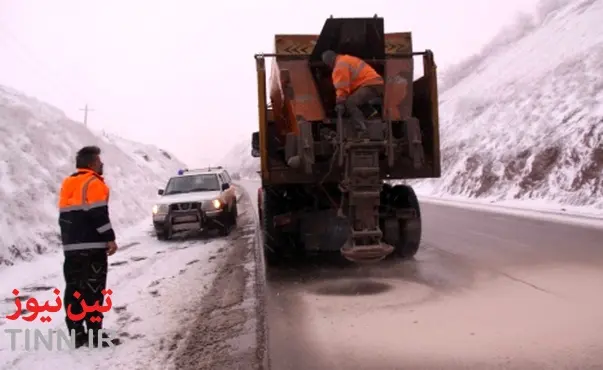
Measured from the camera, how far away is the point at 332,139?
6277mm

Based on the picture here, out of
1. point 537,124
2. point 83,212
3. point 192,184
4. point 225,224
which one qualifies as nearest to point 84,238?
point 83,212

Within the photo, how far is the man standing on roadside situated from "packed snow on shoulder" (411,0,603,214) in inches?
612

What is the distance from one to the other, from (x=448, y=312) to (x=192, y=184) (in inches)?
386

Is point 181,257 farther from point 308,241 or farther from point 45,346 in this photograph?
point 45,346

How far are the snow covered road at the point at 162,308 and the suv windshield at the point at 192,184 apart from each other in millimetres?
3182

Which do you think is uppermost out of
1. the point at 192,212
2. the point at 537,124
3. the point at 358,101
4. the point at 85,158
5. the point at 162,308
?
the point at 537,124

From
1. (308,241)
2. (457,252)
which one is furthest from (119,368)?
(457,252)

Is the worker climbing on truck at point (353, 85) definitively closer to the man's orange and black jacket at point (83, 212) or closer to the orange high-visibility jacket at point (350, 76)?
the orange high-visibility jacket at point (350, 76)

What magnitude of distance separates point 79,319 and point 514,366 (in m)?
3.91

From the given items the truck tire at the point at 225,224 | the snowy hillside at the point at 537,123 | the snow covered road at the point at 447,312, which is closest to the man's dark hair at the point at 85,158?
the snow covered road at the point at 447,312

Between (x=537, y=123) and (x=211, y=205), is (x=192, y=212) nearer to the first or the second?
(x=211, y=205)

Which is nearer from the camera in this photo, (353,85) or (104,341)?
(104,341)

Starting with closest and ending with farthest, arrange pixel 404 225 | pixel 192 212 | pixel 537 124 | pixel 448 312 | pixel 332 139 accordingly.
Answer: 1. pixel 448 312
2. pixel 332 139
3. pixel 404 225
4. pixel 192 212
5. pixel 537 124

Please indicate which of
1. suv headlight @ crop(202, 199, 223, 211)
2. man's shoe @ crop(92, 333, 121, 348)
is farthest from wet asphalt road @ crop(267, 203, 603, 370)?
suv headlight @ crop(202, 199, 223, 211)
